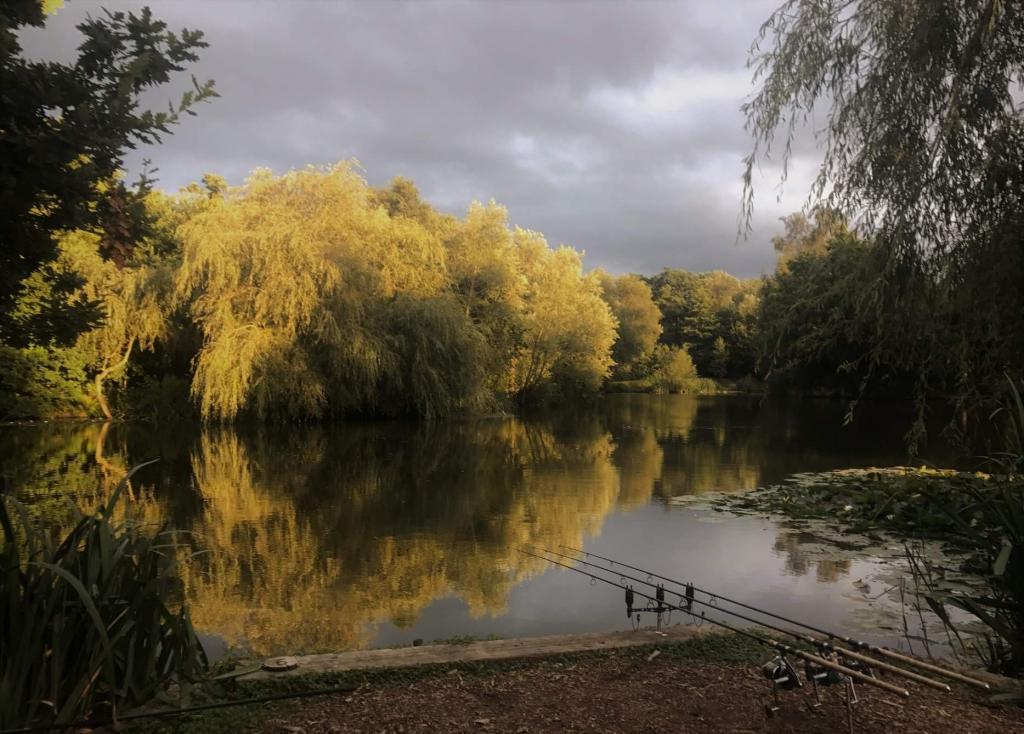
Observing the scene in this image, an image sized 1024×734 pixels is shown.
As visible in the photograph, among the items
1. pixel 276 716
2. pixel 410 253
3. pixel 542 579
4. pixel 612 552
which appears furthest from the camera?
pixel 410 253

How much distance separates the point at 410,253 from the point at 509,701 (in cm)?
1990

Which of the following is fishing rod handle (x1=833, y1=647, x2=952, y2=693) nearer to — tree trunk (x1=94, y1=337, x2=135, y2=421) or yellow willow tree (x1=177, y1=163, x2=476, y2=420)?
yellow willow tree (x1=177, y1=163, x2=476, y2=420)

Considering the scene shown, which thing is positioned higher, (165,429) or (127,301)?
(127,301)

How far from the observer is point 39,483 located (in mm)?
10039

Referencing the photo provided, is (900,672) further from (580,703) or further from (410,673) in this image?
(410,673)

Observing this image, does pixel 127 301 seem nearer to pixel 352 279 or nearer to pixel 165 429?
pixel 165 429

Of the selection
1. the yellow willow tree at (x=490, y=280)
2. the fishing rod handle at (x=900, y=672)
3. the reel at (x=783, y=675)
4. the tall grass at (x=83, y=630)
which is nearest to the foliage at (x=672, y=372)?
the yellow willow tree at (x=490, y=280)

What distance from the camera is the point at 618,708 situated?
2795 mm

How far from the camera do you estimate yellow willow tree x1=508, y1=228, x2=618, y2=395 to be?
3011 cm

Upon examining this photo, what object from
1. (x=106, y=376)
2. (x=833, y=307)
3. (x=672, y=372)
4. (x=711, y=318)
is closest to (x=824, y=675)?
(x=833, y=307)

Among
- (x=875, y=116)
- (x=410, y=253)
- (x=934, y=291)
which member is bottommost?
(x=934, y=291)

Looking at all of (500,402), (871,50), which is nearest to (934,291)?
(871,50)

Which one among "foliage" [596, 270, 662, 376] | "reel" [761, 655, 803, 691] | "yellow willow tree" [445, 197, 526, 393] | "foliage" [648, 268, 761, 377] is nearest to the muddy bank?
"reel" [761, 655, 803, 691]

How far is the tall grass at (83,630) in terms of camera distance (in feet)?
7.77
